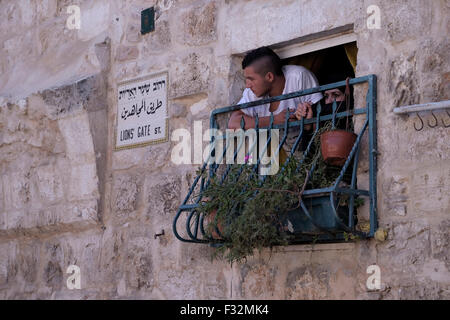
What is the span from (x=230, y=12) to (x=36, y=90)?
67.4 inches

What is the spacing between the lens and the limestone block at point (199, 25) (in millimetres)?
5336

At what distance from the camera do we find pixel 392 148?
4.31 metres

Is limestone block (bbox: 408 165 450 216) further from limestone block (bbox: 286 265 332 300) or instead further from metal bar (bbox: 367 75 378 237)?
limestone block (bbox: 286 265 332 300)

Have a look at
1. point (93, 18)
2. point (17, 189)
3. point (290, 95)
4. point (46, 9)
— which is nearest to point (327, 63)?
point (290, 95)

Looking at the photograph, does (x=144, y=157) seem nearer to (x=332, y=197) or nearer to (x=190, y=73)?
(x=190, y=73)

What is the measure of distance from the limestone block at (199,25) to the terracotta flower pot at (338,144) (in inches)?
50.7

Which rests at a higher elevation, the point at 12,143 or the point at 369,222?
the point at 12,143

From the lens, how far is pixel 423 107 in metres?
4.13

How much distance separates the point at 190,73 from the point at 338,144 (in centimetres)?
140

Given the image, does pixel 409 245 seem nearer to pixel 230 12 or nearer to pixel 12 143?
pixel 230 12

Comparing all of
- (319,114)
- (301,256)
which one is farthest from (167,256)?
(319,114)

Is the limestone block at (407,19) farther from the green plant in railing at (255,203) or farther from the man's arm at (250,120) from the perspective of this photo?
the man's arm at (250,120)

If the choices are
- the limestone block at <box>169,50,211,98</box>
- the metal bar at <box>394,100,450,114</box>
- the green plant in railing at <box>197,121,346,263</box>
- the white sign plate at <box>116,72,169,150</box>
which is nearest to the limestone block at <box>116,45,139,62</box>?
the white sign plate at <box>116,72,169,150</box>

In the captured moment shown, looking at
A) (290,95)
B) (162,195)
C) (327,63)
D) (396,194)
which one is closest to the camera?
(396,194)
